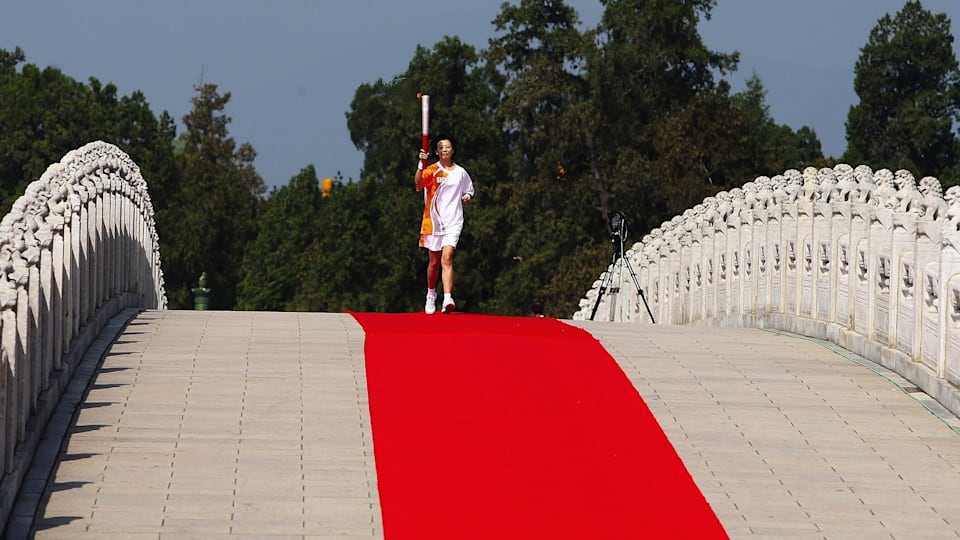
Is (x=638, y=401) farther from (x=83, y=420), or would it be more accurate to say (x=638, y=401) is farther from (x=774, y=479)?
(x=83, y=420)

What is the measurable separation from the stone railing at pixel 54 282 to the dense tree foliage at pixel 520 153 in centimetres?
3441

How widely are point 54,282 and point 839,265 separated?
742 centimetres

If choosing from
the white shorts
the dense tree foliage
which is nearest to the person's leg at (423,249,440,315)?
the white shorts

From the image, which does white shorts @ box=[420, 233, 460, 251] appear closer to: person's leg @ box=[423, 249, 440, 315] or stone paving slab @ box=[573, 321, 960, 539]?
person's leg @ box=[423, 249, 440, 315]

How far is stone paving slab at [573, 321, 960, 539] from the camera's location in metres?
9.84

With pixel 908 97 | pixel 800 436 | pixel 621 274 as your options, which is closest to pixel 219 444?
pixel 800 436

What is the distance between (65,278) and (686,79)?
47588mm

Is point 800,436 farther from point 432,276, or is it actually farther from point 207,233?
point 207,233

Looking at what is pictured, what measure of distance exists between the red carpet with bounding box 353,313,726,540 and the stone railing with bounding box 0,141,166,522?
209 centimetres

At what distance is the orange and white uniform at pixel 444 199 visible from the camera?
56.3 ft

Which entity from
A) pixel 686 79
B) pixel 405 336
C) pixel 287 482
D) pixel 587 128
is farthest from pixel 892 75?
pixel 287 482

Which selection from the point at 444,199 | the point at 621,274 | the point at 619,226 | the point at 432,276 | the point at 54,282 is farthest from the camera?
the point at 621,274

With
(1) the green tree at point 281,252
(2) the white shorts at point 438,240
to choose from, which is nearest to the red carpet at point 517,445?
(2) the white shorts at point 438,240

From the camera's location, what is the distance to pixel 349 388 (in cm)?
1236
